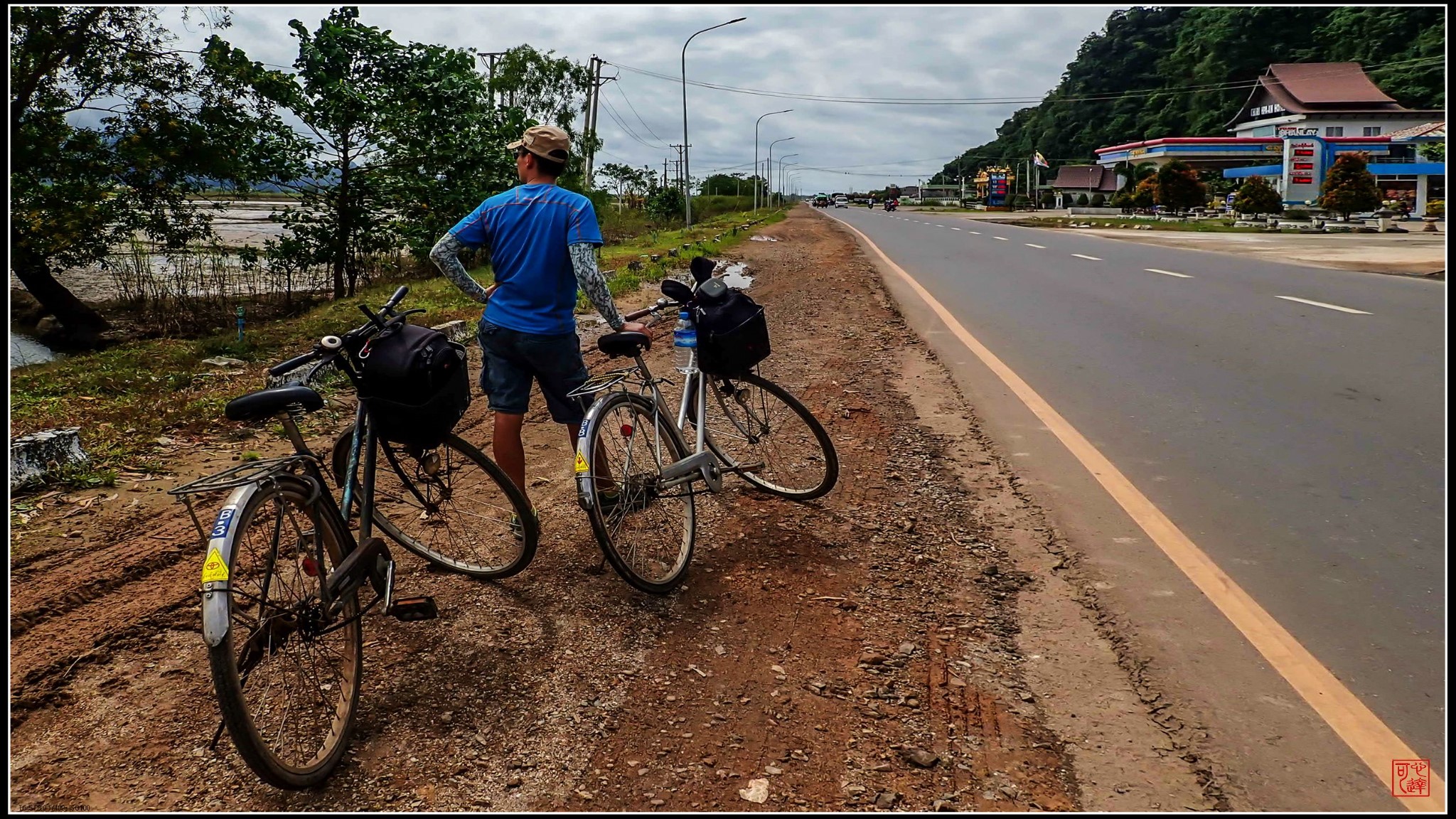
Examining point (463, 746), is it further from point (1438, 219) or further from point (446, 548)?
point (1438, 219)

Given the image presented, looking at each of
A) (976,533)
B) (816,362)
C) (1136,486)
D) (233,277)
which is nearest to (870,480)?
(976,533)

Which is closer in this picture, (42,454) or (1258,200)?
(42,454)

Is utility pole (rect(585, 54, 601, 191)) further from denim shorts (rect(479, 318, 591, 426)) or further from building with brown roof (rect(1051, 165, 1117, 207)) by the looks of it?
building with brown roof (rect(1051, 165, 1117, 207))

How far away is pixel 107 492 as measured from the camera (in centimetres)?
495

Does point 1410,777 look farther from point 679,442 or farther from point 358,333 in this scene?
point 358,333

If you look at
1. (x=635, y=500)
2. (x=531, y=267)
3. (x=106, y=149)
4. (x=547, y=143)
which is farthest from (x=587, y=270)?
(x=106, y=149)

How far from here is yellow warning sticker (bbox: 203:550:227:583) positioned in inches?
95.3

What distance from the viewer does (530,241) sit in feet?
12.7

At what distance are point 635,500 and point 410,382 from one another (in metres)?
1.02

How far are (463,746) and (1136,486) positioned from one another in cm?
348

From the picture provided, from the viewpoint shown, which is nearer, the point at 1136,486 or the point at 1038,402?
the point at 1136,486

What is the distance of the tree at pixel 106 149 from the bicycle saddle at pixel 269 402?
27.5 feet

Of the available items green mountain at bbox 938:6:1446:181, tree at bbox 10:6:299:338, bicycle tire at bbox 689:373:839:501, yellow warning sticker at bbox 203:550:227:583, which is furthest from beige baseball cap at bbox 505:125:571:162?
green mountain at bbox 938:6:1446:181

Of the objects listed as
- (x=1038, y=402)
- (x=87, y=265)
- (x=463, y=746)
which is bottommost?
(x=463, y=746)
